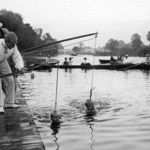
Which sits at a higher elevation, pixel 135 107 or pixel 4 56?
pixel 4 56

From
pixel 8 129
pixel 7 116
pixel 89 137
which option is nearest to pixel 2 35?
pixel 7 116

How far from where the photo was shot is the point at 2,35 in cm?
1166

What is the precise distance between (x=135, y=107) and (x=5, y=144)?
1181 cm

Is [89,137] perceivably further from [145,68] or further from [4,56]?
[145,68]

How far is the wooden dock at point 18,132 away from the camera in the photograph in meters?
8.24

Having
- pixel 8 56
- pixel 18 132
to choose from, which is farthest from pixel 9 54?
pixel 18 132

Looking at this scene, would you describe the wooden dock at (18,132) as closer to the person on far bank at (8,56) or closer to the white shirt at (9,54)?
the person on far bank at (8,56)

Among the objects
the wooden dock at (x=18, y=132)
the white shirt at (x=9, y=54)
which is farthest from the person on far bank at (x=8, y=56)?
the wooden dock at (x=18, y=132)

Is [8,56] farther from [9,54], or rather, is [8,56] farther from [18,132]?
[18,132]

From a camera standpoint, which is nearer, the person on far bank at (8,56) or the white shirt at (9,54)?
the person on far bank at (8,56)

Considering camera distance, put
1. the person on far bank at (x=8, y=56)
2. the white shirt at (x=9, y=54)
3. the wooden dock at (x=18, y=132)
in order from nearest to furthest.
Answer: the wooden dock at (x=18, y=132) → the person on far bank at (x=8, y=56) → the white shirt at (x=9, y=54)

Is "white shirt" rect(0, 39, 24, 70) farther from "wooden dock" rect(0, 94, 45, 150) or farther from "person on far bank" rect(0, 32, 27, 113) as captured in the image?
"wooden dock" rect(0, 94, 45, 150)

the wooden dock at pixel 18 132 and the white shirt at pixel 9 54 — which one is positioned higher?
the white shirt at pixel 9 54

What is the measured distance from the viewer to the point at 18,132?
366 inches
